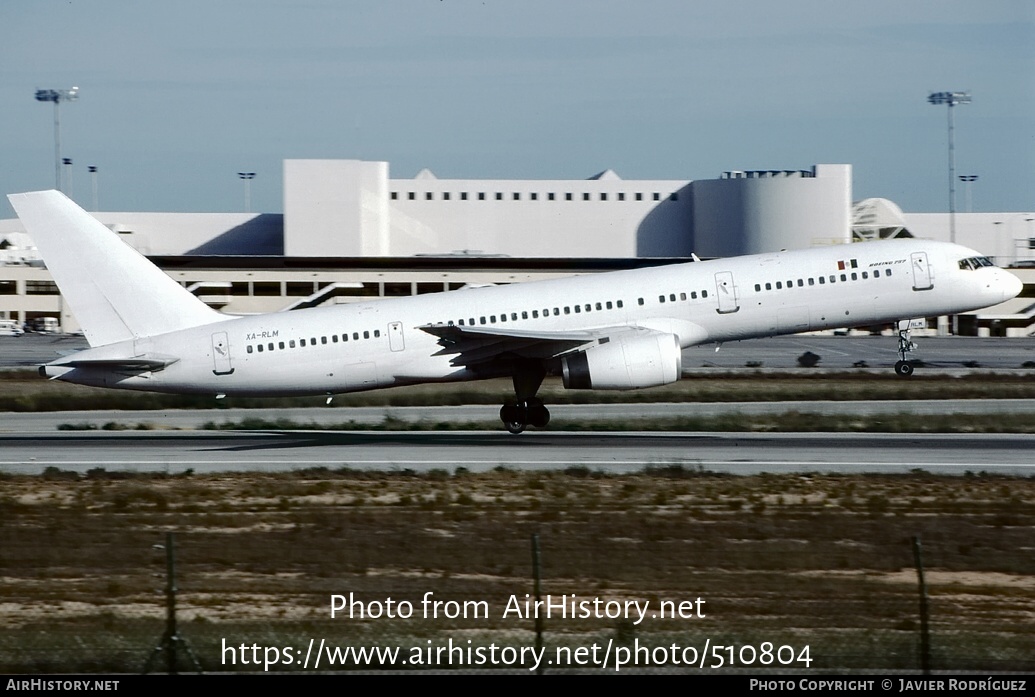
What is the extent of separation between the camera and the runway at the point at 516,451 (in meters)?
27.9

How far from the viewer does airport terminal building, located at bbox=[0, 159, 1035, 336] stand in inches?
4311

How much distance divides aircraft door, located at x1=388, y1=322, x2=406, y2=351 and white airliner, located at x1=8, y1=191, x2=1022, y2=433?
38 mm

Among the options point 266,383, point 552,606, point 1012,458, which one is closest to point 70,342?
point 266,383

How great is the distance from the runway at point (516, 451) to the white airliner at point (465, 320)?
181cm

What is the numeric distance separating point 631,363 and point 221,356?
35.3 feet

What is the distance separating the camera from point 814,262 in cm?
3269

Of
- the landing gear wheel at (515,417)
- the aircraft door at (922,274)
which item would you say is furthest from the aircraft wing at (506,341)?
the aircraft door at (922,274)

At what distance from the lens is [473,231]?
409ft

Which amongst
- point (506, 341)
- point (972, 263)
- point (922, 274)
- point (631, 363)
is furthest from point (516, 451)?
point (972, 263)

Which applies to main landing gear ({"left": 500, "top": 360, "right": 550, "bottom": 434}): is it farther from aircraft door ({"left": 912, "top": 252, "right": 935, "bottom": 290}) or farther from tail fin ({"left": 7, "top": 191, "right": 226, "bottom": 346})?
aircraft door ({"left": 912, "top": 252, "right": 935, "bottom": 290})

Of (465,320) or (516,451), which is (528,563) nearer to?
(516,451)

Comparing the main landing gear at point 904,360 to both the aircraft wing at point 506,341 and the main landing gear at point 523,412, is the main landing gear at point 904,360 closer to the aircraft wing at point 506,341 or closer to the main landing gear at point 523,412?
the aircraft wing at point 506,341
